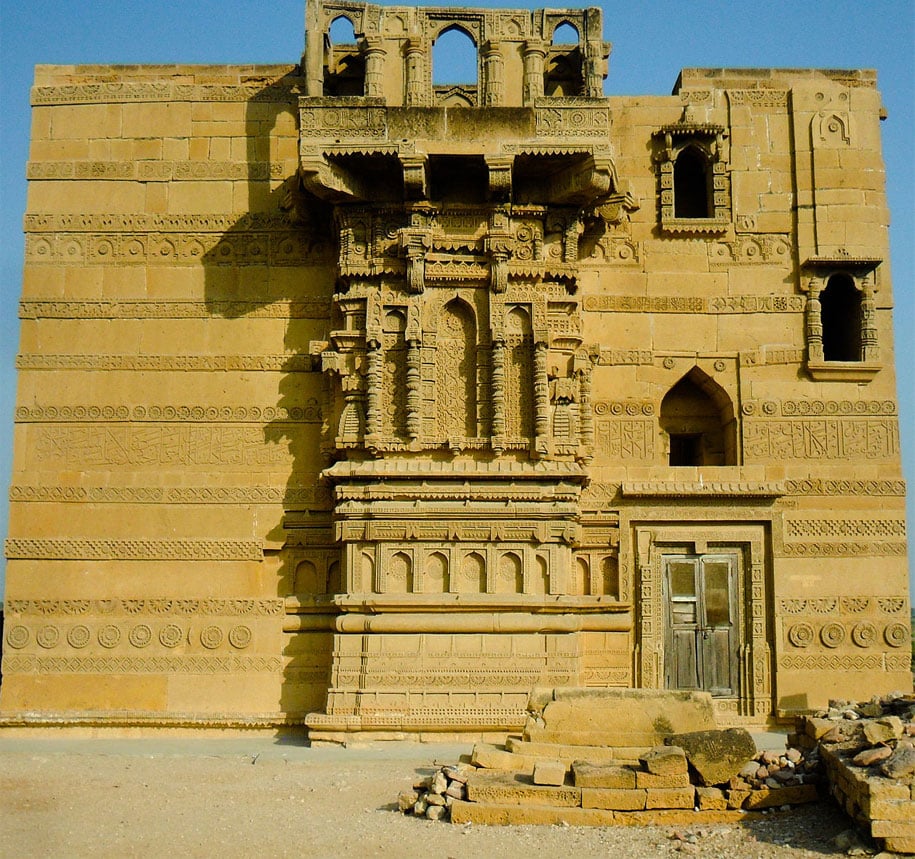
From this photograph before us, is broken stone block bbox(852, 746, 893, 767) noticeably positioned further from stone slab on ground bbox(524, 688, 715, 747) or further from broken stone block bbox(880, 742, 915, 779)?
stone slab on ground bbox(524, 688, 715, 747)

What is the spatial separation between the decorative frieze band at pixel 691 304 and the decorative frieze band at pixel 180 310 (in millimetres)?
3529

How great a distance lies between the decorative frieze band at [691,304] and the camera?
44.6ft

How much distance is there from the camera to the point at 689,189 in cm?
1461

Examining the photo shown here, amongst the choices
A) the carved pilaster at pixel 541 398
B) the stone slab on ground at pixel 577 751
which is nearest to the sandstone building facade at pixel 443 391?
the carved pilaster at pixel 541 398

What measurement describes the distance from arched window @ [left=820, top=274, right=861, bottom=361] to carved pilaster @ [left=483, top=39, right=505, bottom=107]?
4634 mm

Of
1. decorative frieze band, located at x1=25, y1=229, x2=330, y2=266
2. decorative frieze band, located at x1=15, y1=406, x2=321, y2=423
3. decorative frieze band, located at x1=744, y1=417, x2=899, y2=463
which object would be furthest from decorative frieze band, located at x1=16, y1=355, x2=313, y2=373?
decorative frieze band, located at x1=744, y1=417, x2=899, y2=463

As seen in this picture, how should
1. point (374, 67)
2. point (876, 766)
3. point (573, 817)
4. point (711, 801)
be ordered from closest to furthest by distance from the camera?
point (876, 766), point (573, 817), point (711, 801), point (374, 67)

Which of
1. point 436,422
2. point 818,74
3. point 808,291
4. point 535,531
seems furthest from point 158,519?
point 818,74

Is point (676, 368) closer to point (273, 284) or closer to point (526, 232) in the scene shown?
point (526, 232)

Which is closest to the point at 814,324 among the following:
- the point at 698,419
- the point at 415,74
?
the point at 698,419

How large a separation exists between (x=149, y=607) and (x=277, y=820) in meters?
4.71

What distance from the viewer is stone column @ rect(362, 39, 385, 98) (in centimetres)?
1300

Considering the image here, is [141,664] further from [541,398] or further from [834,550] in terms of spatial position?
[834,550]

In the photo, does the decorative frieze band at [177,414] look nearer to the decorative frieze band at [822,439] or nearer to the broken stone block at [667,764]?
the decorative frieze band at [822,439]
